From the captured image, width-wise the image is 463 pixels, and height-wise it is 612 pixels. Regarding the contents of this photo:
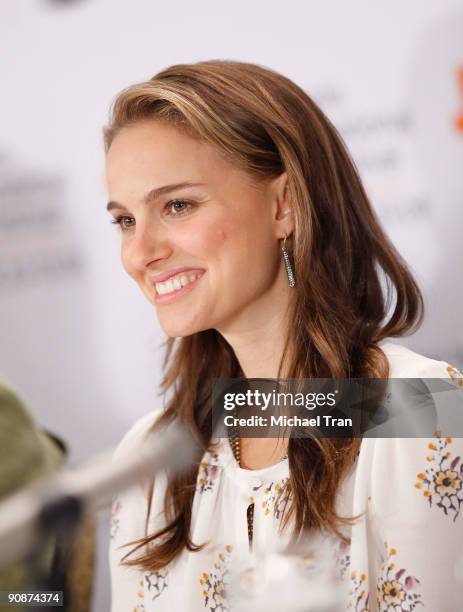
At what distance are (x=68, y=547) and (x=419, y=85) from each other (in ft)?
4.37

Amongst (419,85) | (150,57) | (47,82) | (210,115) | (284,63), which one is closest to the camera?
(210,115)

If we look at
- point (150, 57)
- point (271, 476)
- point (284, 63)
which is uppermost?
point (150, 57)

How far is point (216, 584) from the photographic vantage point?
125 cm

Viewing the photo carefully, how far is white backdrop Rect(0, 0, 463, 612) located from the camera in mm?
1624

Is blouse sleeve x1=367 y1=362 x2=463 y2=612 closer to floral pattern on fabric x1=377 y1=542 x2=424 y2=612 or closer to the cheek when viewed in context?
floral pattern on fabric x1=377 y1=542 x2=424 y2=612

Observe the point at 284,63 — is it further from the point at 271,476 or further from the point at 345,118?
the point at 271,476

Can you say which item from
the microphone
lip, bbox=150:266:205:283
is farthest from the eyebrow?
the microphone

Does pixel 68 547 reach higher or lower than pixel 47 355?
lower

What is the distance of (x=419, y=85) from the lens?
1.62 m

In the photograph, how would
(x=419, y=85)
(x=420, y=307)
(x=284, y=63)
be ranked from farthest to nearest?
(x=284, y=63)
(x=419, y=85)
(x=420, y=307)

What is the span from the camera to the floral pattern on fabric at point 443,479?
108cm

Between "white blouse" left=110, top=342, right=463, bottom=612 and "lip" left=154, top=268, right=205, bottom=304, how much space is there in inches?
10.3

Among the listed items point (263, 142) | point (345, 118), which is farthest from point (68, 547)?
point (345, 118)

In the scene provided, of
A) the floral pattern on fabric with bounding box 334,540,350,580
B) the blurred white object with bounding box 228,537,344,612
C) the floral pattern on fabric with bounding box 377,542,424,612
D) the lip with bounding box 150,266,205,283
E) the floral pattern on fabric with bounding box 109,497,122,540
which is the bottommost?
the blurred white object with bounding box 228,537,344,612
